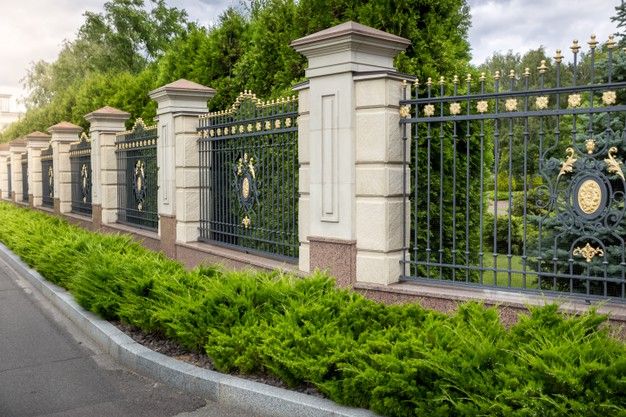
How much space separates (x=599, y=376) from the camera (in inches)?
126

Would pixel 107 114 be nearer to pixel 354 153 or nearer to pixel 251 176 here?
pixel 251 176

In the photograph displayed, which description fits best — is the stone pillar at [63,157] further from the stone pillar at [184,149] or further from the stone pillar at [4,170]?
the stone pillar at [4,170]

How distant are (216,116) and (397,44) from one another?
380cm

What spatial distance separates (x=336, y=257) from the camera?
21.1 feet

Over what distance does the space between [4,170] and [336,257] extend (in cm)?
2759

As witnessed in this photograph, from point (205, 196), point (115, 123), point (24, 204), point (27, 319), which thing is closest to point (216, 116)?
point (205, 196)

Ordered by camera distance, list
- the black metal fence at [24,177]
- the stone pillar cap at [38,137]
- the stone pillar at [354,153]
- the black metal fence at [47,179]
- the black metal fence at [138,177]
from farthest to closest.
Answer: the black metal fence at [24,177]
the stone pillar cap at [38,137]
the black metal fence at [47,179]
the black metal fence at [138,177]
the stone pillar at [354,153]

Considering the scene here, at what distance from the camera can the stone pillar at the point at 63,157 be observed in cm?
1750

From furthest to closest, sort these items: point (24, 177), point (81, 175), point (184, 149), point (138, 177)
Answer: point (24, 177), point (81, 175), point (138, 177), point (184, 149)

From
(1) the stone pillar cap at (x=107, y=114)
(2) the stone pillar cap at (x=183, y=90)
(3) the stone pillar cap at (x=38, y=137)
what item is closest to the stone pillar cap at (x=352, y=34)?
(2) the stone pillar cap at (x=183, y=90)

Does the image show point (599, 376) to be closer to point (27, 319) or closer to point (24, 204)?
point (27, 319)

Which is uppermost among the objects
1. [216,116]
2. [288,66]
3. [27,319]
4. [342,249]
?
[288,66]

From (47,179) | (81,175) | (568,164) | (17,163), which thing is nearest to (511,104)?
(568,164)

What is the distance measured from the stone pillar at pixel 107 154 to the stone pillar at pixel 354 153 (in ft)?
27.1
